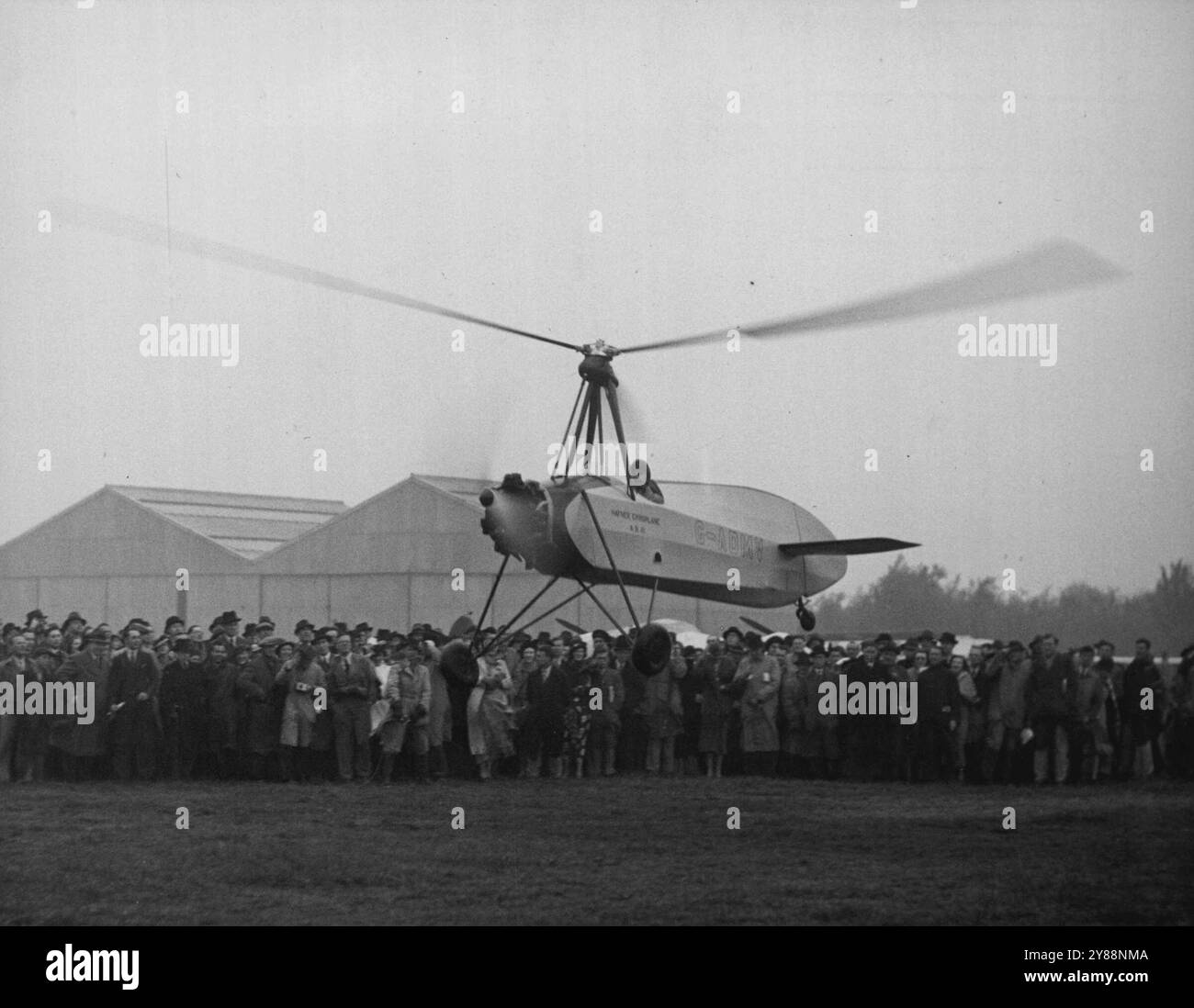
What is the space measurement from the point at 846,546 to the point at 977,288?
222 centimetres

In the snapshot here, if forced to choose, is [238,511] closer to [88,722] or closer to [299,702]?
[299,702]

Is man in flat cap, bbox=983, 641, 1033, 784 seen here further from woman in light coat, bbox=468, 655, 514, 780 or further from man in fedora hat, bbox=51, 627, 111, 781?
man in fedora hat, bbox=51, 627, 111, 781

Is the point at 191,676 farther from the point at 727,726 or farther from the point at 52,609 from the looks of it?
the point at 727,726

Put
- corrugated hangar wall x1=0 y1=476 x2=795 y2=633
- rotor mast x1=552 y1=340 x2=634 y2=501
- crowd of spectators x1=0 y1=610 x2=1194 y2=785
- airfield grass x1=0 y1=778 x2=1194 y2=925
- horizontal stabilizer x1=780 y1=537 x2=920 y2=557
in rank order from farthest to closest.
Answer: crowd of spectators x1=0 y1=610 x2=1194 y2=785
corrugated hangar wall x1=0 y1=476 x2=795 y2=633
horizontal stabilizer x1=780 y1=537 x2=920 y2=557
rotor mast x1=552 y1=340 x2=634 y2=501
airfield grass x1=0 y1=778 x2=1194 y2=925

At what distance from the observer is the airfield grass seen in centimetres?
1173

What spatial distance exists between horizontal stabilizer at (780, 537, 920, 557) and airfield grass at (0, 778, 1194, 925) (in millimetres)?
1921

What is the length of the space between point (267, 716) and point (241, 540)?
58.2 inches

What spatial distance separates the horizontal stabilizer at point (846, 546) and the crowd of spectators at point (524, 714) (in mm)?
979

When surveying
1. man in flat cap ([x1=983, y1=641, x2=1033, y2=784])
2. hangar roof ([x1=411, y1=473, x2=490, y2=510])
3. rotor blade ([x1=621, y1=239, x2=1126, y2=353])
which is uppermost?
rotor blade ([x1=621, y1=239, x2=1126, y2=353])

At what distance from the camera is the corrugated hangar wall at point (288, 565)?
1398 centimetres

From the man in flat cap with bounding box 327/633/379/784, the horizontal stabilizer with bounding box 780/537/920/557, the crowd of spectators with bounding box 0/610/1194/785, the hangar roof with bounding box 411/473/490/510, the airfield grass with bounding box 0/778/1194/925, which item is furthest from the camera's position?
the man in flat cap with bounding box 327/633/379/784

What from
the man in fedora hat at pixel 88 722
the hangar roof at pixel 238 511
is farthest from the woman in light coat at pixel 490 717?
the man in fedora hat at pixel 88 722

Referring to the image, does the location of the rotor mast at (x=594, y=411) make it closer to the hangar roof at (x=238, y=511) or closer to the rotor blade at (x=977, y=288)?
the rotor blade at (x=977, y=288)

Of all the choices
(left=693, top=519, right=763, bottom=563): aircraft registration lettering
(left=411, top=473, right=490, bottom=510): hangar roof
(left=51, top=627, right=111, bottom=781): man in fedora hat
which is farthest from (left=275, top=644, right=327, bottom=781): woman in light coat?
(left=693, top=519, right=763, bottom=563): aircraft registration lettering
